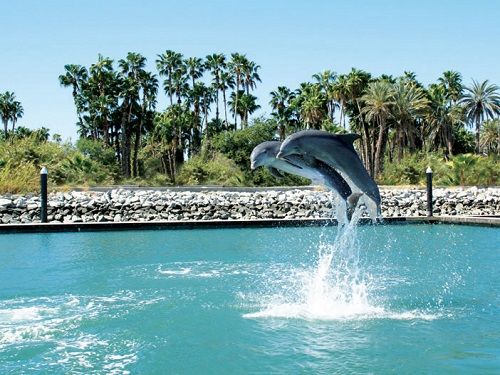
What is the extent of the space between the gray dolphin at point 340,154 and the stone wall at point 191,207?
51.5 feet

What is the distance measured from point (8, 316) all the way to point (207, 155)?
3942cm

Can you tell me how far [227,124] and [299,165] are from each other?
163 ft

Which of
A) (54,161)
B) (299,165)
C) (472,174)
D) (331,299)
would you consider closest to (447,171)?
(472,174)

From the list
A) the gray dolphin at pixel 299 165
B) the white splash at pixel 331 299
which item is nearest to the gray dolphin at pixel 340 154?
the gray dolphin at pixel 299 165

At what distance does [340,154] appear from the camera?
24.7 feet

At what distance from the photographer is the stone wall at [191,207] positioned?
22.4 meters

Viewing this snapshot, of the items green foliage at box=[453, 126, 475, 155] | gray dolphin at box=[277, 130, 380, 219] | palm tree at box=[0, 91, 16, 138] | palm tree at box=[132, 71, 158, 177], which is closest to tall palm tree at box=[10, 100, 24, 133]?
palm tree at box=[0, 91, 16, 138]

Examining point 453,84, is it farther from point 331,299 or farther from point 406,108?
point 331,299

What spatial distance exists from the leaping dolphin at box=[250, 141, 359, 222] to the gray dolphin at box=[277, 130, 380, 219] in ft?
0.35

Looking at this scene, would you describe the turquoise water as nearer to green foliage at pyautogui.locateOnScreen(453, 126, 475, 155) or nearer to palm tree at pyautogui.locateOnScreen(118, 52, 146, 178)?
palm tree at pyautogui.locateOnScreen(118, 52, 146, 178)

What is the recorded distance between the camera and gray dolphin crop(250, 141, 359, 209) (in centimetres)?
765

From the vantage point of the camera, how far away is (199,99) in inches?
2235

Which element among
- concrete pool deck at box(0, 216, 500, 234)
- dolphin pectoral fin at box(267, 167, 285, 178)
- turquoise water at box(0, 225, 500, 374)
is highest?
dolphin pectoral fin at box(267, 167, 285, 178)

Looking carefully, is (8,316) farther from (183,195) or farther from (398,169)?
(398,169)
